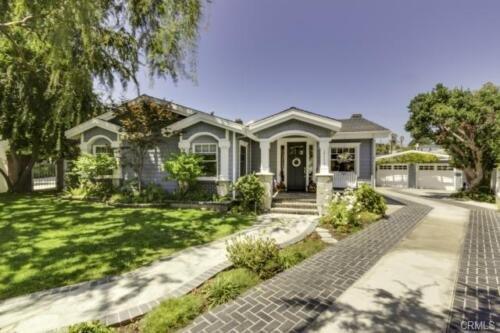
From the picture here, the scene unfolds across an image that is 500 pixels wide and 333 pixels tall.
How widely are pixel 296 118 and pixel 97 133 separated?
10.5 meters

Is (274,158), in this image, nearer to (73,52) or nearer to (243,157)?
(243,157)

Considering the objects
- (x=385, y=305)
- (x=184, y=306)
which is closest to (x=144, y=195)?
(x=184, y=306)

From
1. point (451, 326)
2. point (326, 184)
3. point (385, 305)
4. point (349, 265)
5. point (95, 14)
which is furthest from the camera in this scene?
point (326, 184)

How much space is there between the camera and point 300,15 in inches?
428

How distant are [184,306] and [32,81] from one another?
15709 millimetres

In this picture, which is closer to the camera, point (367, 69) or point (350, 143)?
point (350, 143)

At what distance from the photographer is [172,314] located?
301cm

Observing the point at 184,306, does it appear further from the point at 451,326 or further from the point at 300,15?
the point at 300,15

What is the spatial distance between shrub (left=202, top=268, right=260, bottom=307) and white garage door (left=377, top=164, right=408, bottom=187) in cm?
2446

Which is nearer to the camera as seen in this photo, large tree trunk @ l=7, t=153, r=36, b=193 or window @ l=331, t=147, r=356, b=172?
window @ l=331, t=147, r=356, b=172

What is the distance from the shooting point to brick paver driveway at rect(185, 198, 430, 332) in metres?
2.96

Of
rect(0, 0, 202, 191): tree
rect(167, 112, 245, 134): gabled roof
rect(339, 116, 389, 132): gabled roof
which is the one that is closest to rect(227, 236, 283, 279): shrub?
rect(167, 112, 245, 134): gabled roof

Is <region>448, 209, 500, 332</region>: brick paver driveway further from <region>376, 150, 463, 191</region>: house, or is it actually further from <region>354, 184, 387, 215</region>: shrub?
<region>376, 150, 463, 191</region>: house

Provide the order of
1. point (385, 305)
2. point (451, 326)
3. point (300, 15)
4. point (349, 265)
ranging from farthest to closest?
A: point (300, 15) < point (349, 265) < point (385, 305) < point (451, 326)
